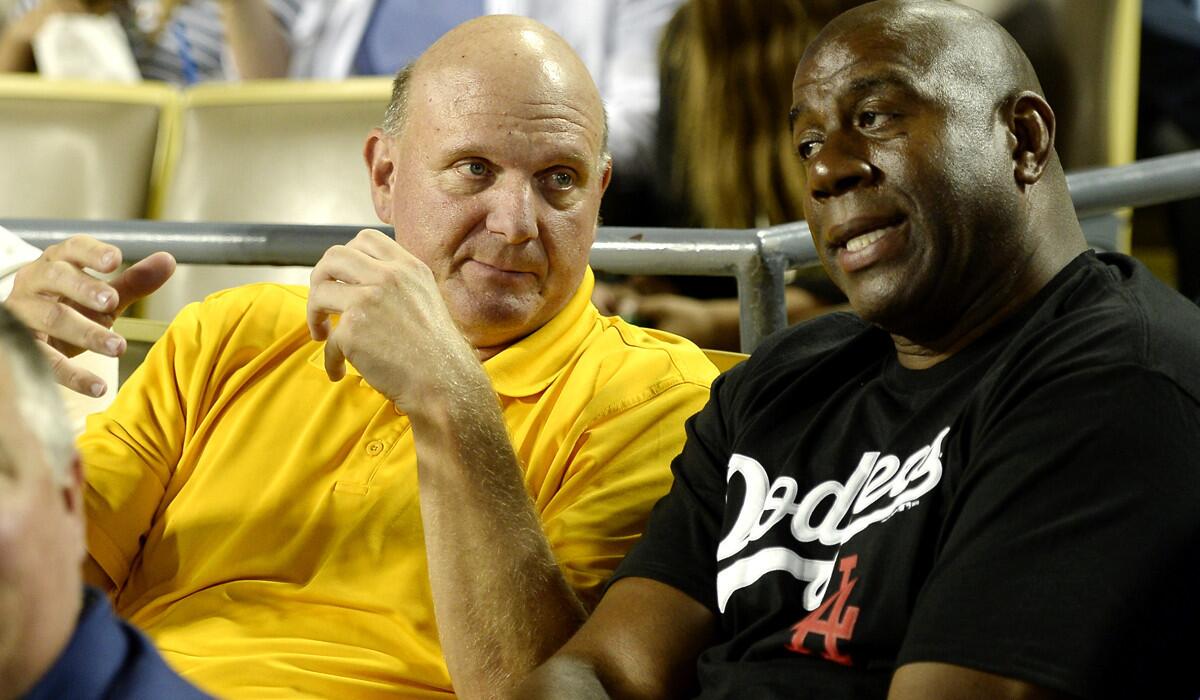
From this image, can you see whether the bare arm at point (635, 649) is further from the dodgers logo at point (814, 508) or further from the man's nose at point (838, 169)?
the man's nose at point (838, 169)

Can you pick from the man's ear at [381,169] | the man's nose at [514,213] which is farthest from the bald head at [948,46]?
the man's ear at [381,169]

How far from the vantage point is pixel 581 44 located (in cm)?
307

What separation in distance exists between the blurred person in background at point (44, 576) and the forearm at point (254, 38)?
109 inches

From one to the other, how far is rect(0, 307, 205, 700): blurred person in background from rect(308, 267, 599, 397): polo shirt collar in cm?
85

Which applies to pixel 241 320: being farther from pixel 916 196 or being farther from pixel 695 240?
pixel 916 196

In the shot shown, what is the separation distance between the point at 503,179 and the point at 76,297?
18.0 inches

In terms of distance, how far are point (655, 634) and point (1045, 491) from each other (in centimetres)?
42

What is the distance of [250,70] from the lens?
336cm

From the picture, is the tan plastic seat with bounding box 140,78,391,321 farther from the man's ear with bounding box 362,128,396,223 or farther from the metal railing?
the man's ear with bounding box 362,128,396,223

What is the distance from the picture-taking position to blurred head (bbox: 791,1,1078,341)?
3.98 ft

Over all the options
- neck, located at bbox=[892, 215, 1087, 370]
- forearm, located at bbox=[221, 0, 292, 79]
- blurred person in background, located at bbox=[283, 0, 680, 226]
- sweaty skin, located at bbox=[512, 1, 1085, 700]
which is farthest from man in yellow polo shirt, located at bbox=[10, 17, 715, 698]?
forearm, located at bbox=[221, 0, 292, 79]

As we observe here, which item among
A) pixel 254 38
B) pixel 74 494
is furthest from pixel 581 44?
pixel 74 494

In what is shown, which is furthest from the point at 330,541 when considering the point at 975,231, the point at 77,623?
the point at 77,623

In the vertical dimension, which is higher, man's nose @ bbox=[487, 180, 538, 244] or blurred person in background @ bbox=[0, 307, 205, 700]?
blurred person in background @ bbox=[0, 307, 205, 700]
